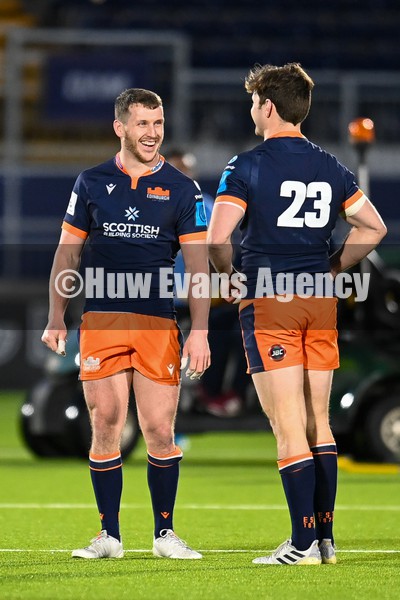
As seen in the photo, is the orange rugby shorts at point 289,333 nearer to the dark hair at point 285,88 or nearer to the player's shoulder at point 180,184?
the player's shoulder at point 180,184

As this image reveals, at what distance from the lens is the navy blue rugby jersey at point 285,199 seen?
242 inches

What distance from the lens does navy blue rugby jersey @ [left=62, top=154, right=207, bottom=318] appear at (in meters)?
6.33

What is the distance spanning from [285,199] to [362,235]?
456mm

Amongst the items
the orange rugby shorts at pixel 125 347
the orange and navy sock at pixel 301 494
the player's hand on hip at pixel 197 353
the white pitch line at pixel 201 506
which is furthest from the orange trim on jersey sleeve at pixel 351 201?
the white pitch line at pixel 201 506

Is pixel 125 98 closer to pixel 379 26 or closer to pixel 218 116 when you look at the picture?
pixel 218 116

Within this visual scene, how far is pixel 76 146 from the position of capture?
1833 centimetres

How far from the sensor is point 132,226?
20.7 feet

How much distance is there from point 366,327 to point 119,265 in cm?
509

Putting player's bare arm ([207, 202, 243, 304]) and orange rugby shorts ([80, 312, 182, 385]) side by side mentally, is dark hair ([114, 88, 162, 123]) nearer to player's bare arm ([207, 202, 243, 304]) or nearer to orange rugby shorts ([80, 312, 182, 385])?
player's bare arm ([207, 202, 243, 304])

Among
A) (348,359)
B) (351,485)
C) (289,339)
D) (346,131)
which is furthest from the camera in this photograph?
(346,131)

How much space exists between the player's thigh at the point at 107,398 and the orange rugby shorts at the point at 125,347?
0.03m

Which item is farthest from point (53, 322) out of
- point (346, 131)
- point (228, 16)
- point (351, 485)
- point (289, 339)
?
point (228, 16)

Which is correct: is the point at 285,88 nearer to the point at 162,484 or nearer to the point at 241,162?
the point at 241,162

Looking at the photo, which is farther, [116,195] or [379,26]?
[379,26]
